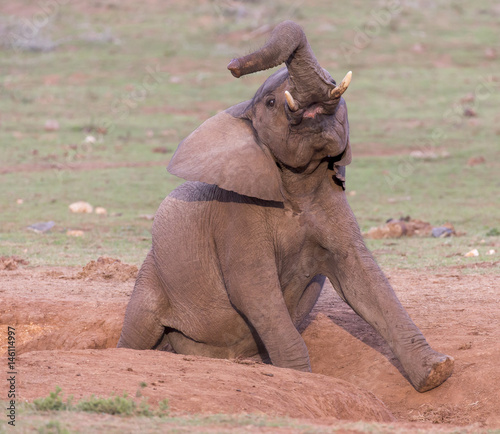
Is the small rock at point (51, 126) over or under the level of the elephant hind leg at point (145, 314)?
under

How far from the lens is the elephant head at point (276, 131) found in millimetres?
4203

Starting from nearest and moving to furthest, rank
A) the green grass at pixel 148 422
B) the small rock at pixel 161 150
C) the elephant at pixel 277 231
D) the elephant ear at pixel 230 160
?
the green grass at pixel 148 422 < the elephant at pixel 277 231 < the elephant ear at pixel 230 160 < the small rock at pixel 161 150

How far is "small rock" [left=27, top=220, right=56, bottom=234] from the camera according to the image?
10.5m

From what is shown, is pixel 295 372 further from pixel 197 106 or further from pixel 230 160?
pixel 197 106

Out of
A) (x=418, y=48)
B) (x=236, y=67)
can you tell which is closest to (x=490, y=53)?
(x=418, y=48)

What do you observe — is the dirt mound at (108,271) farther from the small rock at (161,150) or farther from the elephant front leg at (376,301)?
the small rock at (161,150)

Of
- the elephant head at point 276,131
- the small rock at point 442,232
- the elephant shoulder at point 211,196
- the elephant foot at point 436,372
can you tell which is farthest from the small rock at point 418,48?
the elephant foot at point 436,372

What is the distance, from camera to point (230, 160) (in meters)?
4.83

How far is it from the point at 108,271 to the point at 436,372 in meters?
3.90

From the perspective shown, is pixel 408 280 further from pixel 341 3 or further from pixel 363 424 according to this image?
pixel 341 3

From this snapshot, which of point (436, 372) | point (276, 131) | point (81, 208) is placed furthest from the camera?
point (81, 208)

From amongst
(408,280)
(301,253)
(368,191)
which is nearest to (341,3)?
(368,191)

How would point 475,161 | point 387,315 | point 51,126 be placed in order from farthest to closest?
point 51,126 → point 475,161 → point 387,315

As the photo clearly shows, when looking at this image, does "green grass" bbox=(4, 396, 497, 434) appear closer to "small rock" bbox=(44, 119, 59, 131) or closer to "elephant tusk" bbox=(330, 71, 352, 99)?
"elephant tusk" bbox=(330, 71, 352, 99)
